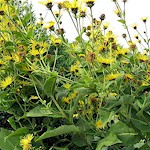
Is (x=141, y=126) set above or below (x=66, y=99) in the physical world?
below

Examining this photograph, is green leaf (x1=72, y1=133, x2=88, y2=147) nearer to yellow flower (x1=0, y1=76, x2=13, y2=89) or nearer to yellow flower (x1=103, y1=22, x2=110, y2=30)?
yellow flower (x1=0, y1=76, x2=13, y2=89)

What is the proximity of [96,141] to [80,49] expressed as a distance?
0.40m

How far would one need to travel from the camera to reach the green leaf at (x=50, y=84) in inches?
65.0

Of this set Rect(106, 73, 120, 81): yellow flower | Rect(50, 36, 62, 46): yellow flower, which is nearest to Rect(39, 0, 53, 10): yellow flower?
Rect(50, 36, 62, 46): yellow flower

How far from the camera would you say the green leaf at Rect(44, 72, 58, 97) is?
165cm

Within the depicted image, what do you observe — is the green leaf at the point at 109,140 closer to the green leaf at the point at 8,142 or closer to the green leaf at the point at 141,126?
the green leaf at the point at 141,126

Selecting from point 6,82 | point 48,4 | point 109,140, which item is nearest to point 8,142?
point 6,82

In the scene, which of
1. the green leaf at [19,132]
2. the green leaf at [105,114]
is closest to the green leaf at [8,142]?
the green leaf at [19,132]

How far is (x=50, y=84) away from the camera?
169cm

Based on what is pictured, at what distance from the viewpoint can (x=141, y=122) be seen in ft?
5.43

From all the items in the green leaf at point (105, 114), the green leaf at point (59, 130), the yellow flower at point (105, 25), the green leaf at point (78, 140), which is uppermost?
the yellow flower at point (105, 25)

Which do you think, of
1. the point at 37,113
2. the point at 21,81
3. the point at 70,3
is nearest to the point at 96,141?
the point at 37,113

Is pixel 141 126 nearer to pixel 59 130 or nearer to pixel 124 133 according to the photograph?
pixel 124 133

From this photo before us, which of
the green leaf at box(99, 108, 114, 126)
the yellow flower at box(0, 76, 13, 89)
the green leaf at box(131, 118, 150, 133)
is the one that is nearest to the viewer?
the green leaf at box(99, 108, 114, 126)
